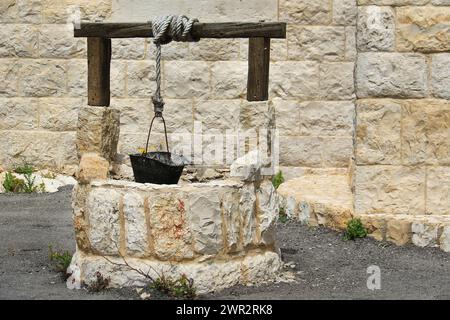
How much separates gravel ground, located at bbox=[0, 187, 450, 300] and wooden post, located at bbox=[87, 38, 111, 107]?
139cm

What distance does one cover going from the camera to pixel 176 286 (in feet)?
19.8

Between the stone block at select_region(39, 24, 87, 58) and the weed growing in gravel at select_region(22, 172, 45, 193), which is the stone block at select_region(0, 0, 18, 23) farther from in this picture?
the weed growing in gravel at select_region(22, 172, 45, 193)

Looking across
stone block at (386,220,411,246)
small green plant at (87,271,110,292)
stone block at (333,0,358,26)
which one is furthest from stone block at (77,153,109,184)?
stone block at (333,0,358,26)

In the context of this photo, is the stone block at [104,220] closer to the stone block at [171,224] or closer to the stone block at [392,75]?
the stone block at [171,224]

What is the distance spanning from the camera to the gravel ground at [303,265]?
619cm

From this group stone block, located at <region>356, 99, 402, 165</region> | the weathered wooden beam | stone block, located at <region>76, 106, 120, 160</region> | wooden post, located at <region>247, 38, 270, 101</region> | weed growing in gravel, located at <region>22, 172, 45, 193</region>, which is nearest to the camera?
the weathered wooden beam

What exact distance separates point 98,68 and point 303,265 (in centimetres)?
225

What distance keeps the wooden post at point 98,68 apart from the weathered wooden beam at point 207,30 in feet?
0.36

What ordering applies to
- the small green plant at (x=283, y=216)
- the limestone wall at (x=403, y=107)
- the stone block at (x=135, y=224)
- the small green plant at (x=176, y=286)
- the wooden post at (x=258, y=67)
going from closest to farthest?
1. the small green plant at (x=176, y=286)
2. the stone block at (x=135, y=224)
3. the wooden post at (x=258, y=67)
4. the limestone wall at (x=403, y=107)
5. the small green plant at (x=283, y=216)

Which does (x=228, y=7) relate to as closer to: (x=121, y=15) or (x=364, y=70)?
(x=121, y=15)

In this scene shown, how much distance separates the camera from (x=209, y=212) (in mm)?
6109

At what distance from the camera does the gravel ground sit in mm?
6191

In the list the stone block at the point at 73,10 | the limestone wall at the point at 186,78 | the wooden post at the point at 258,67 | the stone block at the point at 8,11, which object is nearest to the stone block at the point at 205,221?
the wooden post at the point at 258,67

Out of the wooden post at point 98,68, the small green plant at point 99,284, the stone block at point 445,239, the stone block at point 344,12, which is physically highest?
the stone block at point 344,12
